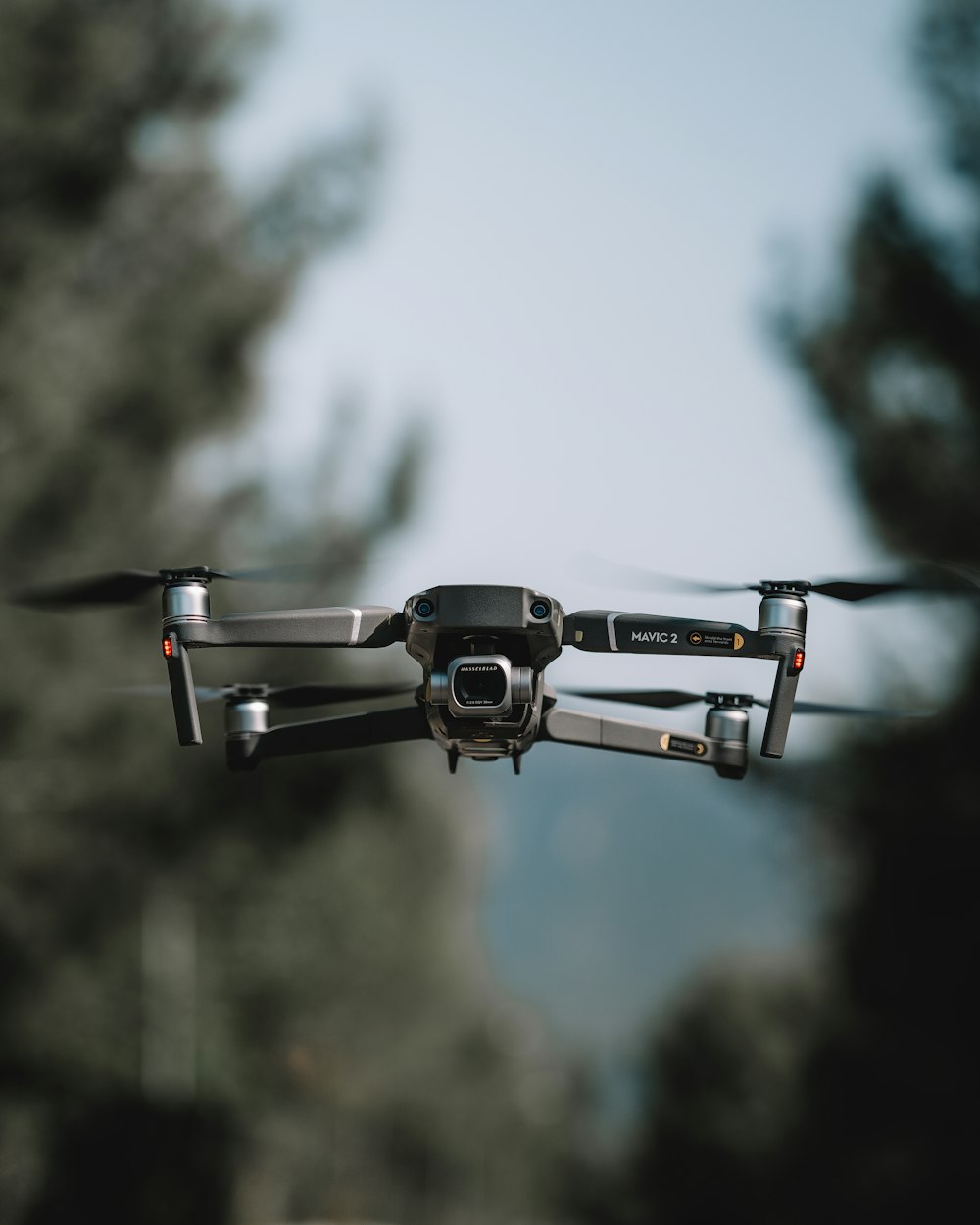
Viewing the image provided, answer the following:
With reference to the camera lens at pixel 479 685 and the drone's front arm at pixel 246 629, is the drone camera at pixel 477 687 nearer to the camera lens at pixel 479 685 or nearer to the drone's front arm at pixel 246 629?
the camera lens at pixel 479 685

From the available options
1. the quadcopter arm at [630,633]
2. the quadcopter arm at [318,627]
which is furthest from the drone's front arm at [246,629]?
the quadcopter arm at [630,633]

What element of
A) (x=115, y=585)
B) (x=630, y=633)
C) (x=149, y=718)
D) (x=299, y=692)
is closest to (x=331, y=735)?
(x=299, y=692)

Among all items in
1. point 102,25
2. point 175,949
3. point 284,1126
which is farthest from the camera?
point 284,1126

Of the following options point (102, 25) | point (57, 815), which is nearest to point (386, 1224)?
point (57, 815)

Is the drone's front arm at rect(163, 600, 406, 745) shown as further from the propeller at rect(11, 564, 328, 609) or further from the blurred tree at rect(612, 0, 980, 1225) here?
the blurred tree at rect(612, 0, 980, 1225)

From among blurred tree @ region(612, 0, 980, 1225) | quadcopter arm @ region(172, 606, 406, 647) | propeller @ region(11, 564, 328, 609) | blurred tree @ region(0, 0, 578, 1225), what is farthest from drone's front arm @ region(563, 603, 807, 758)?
blurred tree @ region(0, 0, 578, 1225)

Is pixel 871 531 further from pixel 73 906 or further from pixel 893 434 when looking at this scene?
pixel 73 906
